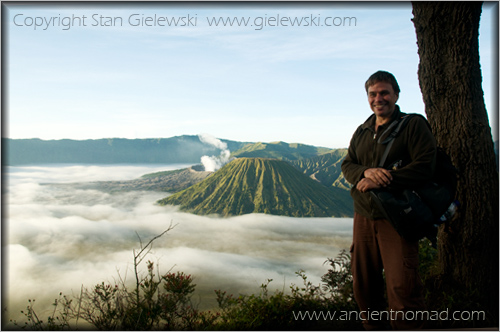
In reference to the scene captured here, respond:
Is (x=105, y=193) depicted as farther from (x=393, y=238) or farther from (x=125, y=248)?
(x=393, y=238)

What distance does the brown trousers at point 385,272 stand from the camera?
6.66 ft

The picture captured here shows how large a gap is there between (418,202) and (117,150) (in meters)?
79.0

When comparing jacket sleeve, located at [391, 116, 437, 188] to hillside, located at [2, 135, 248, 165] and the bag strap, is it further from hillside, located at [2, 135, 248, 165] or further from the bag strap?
hillside, located at [2, 135, 248, 165]

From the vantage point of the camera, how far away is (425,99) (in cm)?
299

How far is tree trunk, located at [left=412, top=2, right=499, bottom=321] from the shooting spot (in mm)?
2809

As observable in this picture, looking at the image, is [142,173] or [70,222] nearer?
[70,222]

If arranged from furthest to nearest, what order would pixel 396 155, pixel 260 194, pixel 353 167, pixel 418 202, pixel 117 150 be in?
pixel 117 150 < pixel 260 194 < pixel 353 167 < pixel 396 155 < pixel 418 202

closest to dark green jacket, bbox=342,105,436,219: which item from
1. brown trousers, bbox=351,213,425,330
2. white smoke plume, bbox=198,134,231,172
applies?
brown trousers, bbox=351,213,425,330

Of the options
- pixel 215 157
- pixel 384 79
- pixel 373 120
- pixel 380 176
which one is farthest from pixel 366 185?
pixel 215 157

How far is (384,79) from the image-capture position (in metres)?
2.12

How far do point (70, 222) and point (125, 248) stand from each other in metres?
18.1

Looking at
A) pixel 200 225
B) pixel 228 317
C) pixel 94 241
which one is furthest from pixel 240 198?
pixel 228 317

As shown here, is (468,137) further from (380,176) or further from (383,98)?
(380,176)

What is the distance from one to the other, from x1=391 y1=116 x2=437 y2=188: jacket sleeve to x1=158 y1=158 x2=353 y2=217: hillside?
58570mm
